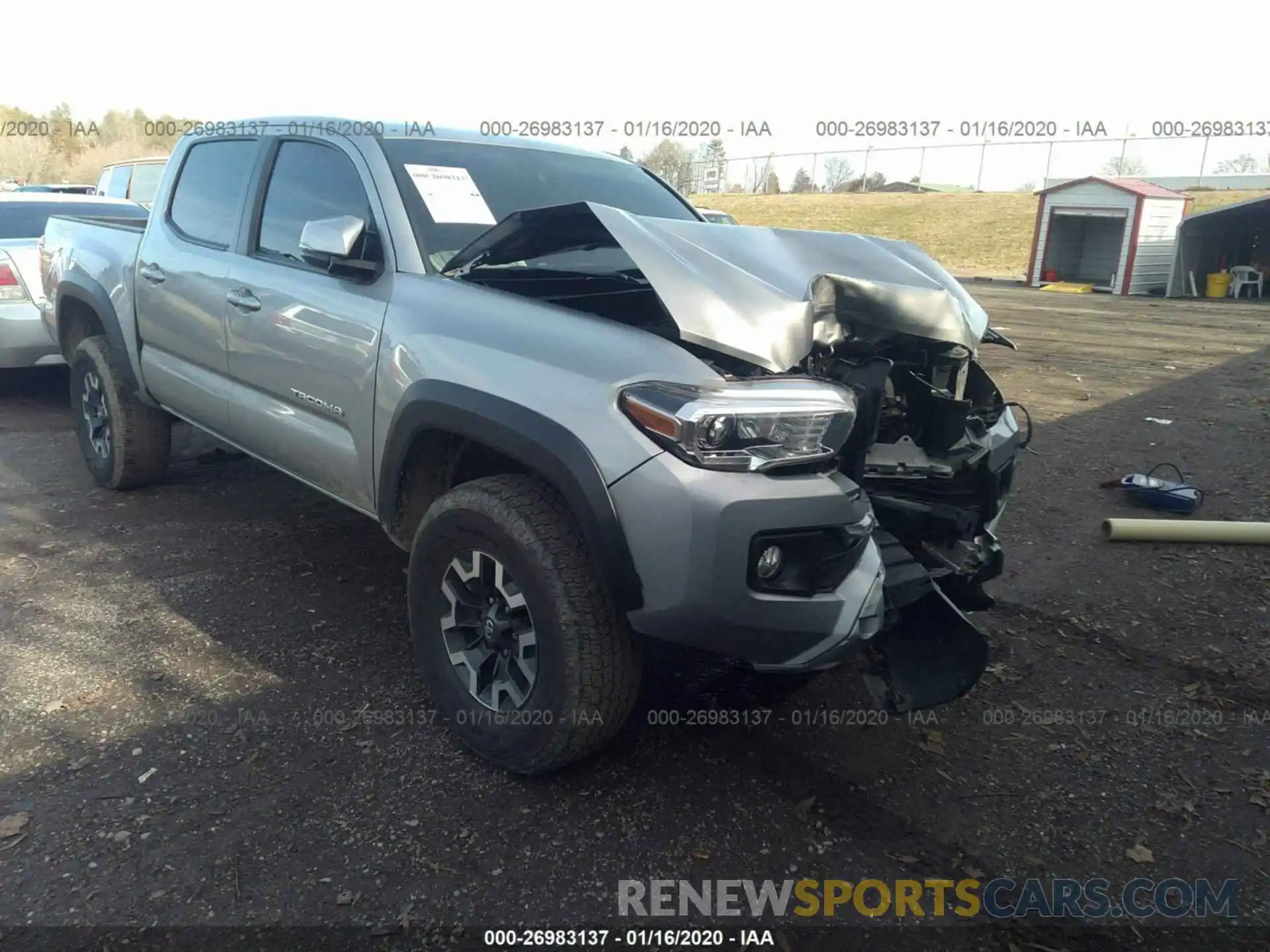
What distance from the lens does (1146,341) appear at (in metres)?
14.1

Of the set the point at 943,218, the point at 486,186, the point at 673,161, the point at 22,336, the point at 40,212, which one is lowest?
the point at 22,336

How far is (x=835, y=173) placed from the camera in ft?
169

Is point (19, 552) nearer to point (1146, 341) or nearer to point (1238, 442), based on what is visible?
point (1238, 442)

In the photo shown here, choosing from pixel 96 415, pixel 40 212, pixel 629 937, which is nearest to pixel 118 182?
pixel 40 212

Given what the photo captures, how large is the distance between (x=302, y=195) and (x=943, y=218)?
4074 cm

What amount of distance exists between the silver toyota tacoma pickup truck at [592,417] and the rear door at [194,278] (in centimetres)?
5

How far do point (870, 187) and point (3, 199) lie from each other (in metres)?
47.5

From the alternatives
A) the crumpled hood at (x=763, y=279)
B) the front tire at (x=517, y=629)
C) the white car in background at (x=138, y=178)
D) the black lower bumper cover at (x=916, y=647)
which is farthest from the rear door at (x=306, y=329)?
the white car in background at (x=138, y=178)

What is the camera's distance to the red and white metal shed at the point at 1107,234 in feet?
80.7

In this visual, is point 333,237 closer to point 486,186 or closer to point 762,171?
point 486,186

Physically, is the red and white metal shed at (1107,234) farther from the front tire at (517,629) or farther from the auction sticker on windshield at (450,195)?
the front tire at (517,629)

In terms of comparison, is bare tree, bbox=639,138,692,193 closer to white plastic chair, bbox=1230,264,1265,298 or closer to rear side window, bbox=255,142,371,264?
white plastic chair, bbox=1230,264,1265,298

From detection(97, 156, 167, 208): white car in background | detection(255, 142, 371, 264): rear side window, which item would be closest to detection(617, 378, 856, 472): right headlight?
detection(255, 142, 371, 264): rear side window

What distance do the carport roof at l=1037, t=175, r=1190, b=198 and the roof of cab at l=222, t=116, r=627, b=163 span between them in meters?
25.2
